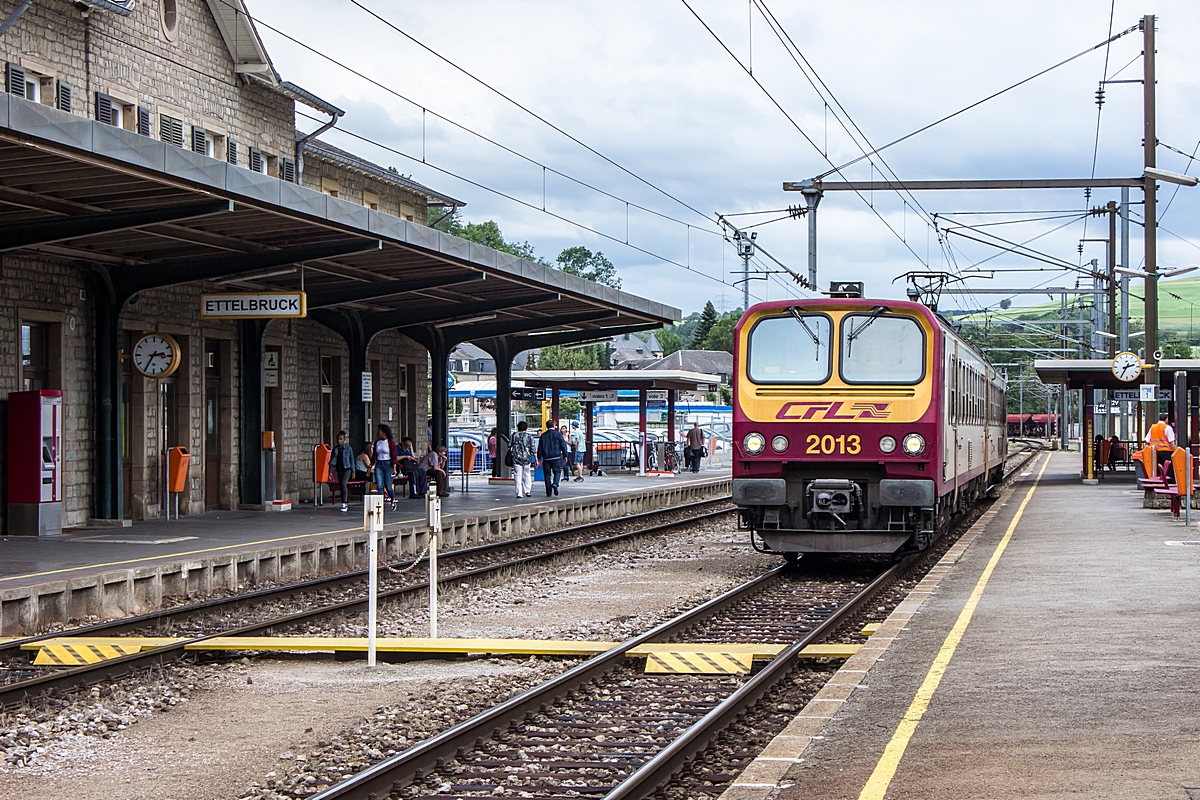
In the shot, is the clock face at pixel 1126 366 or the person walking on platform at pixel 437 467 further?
the clock face at pixel 1126 366

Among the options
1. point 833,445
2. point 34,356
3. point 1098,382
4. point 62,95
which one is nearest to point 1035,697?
point 833,445

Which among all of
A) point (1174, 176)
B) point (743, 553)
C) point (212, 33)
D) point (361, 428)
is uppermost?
point (212, 33)

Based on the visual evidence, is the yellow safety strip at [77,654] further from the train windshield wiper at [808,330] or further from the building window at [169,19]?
the building window at [169,19]

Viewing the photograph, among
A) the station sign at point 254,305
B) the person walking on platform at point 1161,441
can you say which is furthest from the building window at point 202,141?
the person walking on platform at point 1161,441

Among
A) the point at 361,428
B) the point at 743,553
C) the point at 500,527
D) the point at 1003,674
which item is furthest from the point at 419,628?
the point at 361,428

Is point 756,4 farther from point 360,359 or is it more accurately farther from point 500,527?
point 360,359

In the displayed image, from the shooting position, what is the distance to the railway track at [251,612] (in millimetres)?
8891

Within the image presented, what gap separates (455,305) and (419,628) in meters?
13.6

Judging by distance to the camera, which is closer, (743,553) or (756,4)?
(756,4)

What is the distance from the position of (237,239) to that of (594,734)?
11480 mm

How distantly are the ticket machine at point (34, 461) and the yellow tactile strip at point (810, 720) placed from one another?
1049 cm

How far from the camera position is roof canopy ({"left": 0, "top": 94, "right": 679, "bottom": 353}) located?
40.0 ft

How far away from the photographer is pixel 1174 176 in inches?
924

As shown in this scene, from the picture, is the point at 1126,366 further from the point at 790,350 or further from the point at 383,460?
the point at 790,350
